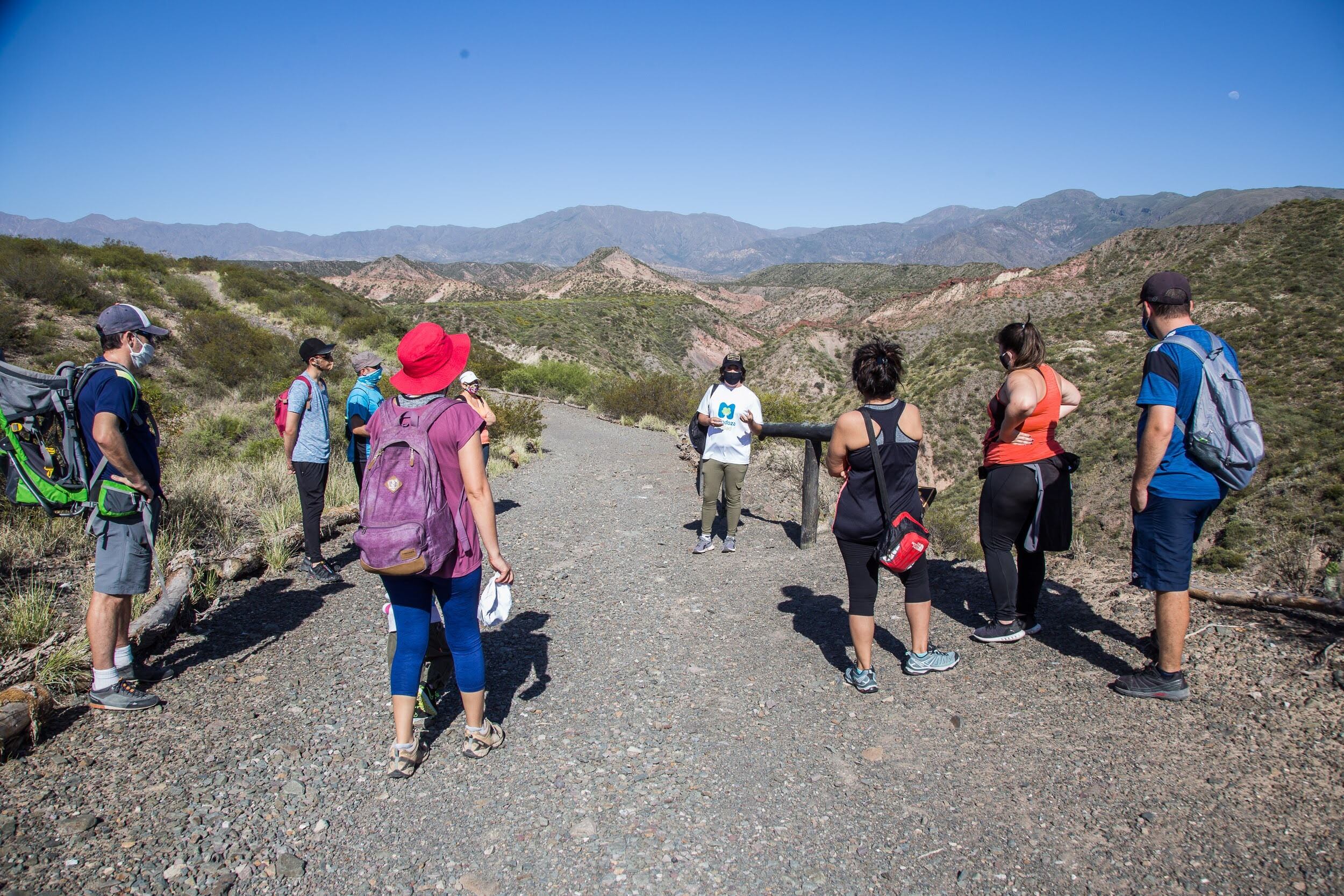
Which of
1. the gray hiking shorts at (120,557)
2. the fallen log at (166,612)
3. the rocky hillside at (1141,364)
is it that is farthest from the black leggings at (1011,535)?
the fallen log at (166,612)

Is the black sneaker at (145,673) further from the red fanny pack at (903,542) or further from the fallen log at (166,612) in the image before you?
the red fanny pack at (903,542)

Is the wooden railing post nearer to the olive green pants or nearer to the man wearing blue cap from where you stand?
the olive green pants

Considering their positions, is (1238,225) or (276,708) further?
(1238,225)

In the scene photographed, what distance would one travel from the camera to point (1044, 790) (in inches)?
113

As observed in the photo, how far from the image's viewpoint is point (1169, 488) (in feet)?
11.1

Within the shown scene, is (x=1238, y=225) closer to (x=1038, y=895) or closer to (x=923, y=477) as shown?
(x=923, y=477)

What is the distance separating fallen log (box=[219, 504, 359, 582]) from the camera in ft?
18.1

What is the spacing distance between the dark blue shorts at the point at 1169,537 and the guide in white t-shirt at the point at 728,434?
2.97 m

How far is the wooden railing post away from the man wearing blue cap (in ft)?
16.1

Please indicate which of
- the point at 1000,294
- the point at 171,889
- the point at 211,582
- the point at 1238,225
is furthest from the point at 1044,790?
the point at 1000,294

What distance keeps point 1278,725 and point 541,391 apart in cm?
2519

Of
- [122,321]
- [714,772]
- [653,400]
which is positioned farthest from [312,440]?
[653,400]

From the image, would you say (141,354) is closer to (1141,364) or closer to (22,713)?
(22,713)

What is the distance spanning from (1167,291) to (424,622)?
3.96 m
